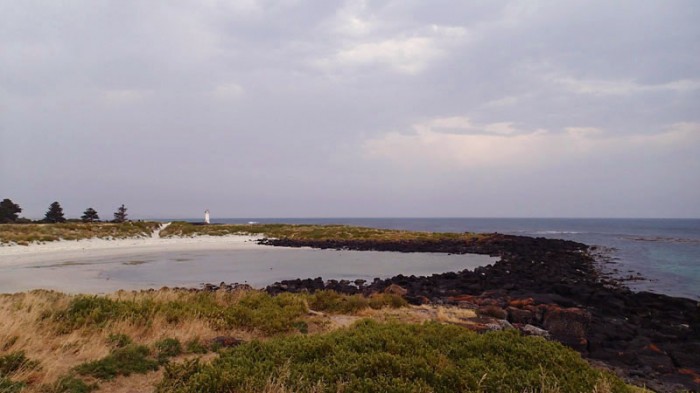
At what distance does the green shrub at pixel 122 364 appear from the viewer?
Result: 22.7 ft

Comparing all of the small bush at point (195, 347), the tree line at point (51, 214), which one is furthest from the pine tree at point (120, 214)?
the small bush at point (195, 347)

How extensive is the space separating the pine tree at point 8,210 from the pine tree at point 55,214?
3.53 m

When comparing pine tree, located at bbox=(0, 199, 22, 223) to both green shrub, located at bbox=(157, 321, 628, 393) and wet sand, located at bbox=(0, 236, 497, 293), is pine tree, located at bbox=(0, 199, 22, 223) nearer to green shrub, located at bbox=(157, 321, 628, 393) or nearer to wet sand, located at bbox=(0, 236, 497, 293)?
wet sand, located at bbox=(0, 236, 497, 293)

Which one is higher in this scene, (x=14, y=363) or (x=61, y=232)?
(x=61, y=232)

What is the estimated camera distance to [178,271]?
25812 millimetres

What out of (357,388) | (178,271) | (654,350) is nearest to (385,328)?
(357,388)

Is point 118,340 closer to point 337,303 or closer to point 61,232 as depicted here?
point 337,303

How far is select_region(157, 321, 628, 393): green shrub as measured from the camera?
19.7 ft

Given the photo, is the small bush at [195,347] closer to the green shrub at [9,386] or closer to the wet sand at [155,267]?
the green shrub at [9,386]

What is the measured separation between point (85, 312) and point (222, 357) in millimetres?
5134

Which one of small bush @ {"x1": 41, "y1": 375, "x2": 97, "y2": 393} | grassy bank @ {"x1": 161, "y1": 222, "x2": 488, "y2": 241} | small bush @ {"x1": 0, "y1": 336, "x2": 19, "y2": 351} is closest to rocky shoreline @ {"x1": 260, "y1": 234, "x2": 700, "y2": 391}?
small bush @ {"x1": 41, "y1": 375, "x2": 97, "y2": 393}

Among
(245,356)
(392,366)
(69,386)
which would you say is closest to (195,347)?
(245,356)

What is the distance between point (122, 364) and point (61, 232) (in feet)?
140

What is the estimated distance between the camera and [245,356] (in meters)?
7.03
